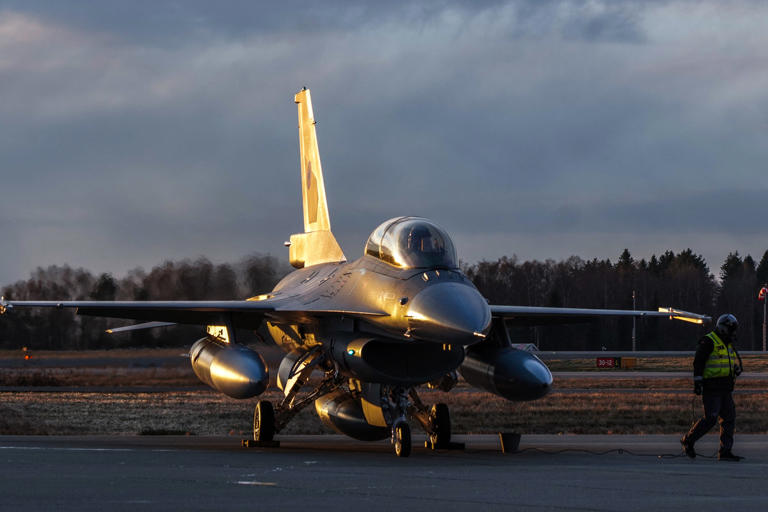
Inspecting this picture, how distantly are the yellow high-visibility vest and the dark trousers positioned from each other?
0.25 metres

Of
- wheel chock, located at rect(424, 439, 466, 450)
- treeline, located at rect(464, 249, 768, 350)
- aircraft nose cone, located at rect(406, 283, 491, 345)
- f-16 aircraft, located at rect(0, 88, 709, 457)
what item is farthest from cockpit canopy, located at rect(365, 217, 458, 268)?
treeline, located at rect(464, 249, 768, 350)

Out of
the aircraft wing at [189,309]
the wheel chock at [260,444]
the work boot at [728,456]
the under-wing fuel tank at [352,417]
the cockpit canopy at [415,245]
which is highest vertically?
the cockpit canopy at [415,245]

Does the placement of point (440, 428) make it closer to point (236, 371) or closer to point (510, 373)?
point (510, 373)

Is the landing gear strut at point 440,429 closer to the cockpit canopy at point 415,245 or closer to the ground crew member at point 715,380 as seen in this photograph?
the cockpit canopy at point 415,245

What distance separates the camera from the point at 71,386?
43.3 m

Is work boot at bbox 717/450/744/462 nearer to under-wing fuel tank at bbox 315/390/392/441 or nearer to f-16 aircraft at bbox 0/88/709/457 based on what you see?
f-16 aircraft at bbox 0/88/709/457

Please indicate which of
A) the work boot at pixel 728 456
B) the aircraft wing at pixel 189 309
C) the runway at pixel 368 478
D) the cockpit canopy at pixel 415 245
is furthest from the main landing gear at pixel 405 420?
the work boot at pixel 728 456

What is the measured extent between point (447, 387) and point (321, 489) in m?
8.04

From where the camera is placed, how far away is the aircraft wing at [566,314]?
19281mm

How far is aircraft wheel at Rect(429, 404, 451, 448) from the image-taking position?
18.4 meters

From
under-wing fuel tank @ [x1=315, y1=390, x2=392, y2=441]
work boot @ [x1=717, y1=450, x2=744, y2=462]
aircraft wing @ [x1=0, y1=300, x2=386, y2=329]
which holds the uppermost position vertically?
aircraft wing @ [x1=0, y1=300, x2=386, y2=329]

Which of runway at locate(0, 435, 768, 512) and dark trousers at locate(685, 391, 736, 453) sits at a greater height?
dark trousers at locate(685, 391, 736, 453)

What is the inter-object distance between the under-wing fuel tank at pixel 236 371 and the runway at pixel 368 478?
0.91m

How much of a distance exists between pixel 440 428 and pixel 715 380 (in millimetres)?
4615
